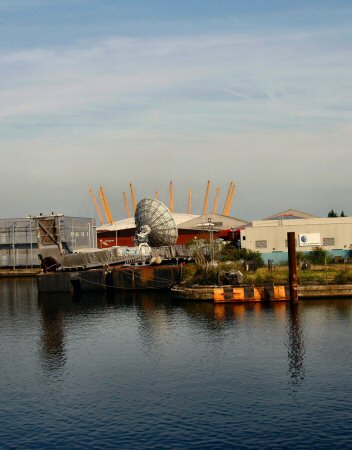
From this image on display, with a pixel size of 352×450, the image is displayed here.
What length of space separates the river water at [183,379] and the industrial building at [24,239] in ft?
265

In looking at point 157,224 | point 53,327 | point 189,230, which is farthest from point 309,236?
point 189,230

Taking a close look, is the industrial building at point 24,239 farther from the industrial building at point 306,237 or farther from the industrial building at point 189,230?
the industrial building at point 306,237

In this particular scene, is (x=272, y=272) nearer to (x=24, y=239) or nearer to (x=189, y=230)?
(x=189, y=230)

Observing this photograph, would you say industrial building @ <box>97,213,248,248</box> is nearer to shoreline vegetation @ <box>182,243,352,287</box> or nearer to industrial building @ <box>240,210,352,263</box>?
industrial building @ <box>240,210,352,263</box>

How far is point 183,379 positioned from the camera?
1741 inches

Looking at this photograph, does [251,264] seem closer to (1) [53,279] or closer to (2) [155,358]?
(1) [53,279]

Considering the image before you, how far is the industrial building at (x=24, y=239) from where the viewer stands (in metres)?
154

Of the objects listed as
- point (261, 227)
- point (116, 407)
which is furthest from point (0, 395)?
point (261, 227)

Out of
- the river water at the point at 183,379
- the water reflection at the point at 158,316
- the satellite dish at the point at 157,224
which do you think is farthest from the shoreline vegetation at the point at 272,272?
the satellite dish at the point at 157,224

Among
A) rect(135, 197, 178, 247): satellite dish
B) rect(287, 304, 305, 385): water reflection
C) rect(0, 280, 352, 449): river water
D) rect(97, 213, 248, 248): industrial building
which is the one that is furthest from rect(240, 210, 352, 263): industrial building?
rect(97, 213, 248, 248): industrial building

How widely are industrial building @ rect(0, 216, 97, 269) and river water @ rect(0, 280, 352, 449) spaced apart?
265ft

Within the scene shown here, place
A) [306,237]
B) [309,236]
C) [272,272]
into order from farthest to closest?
[306,237] → [309,236] → [272,272]

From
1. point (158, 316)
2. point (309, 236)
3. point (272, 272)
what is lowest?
point (158, 316)

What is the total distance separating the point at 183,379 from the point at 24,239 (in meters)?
119
